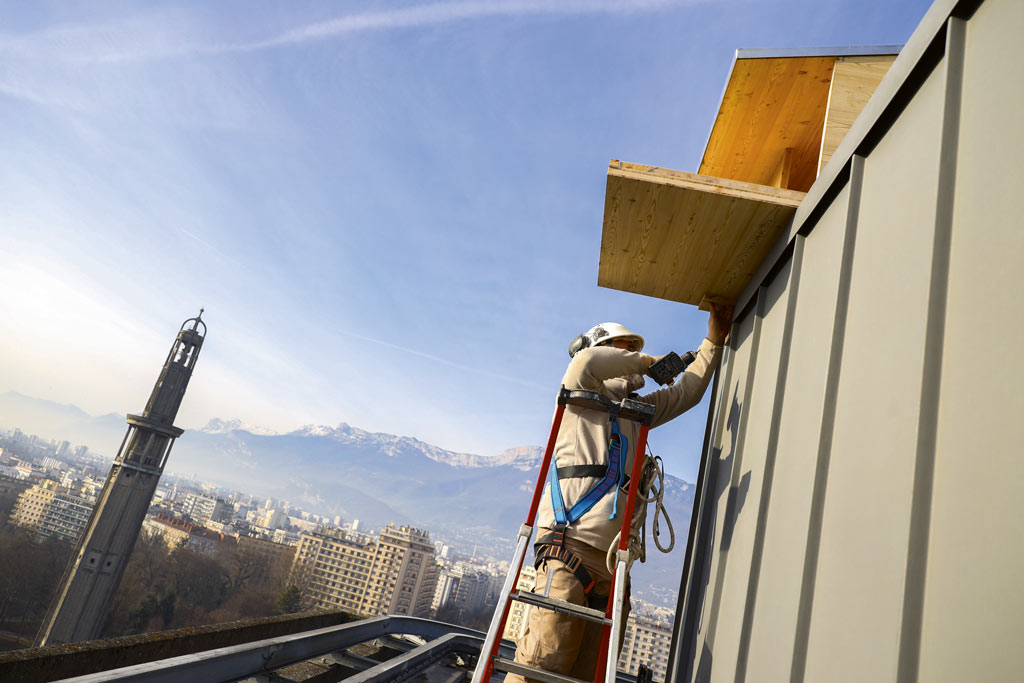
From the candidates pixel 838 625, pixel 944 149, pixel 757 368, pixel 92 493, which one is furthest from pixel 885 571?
pixel 92 493

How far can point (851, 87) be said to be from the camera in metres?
3.39

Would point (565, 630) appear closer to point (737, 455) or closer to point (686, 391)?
point (737, 455)

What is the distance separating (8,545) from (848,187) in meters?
87.6

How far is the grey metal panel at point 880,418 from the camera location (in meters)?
1.43

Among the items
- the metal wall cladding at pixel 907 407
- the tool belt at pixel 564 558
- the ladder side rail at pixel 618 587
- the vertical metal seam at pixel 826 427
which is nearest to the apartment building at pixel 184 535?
the tool belt at pixel 564 558

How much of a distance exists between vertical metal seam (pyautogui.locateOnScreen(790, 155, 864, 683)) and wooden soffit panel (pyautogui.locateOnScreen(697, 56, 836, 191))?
6.55ft

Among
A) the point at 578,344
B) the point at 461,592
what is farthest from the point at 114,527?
the point at 461,592

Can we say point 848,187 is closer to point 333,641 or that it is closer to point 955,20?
point 955,20

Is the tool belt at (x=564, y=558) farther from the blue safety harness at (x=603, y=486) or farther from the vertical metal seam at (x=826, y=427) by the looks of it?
the vertical metal seam at (x=826, y=427)

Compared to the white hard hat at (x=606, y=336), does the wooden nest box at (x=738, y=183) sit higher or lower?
higher

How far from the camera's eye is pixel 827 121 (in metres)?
3.26

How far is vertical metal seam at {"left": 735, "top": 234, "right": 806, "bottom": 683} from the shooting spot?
238 centimetres

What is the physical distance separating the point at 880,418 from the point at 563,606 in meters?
1.47

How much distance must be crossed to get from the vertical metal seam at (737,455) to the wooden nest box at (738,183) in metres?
0.37
